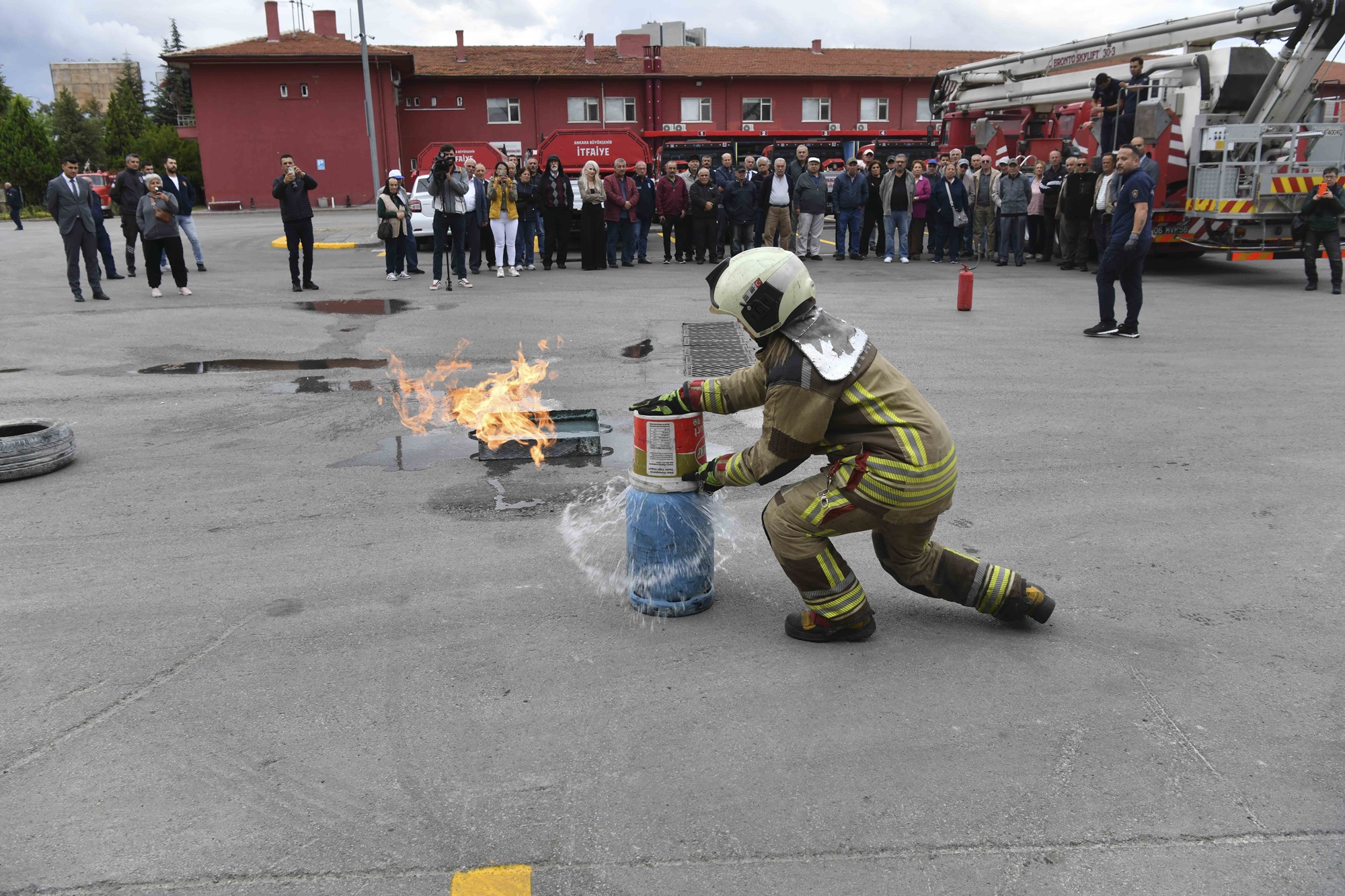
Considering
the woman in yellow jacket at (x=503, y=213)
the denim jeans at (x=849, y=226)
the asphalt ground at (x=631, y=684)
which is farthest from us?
the denim jeans at (x=849, y=226)

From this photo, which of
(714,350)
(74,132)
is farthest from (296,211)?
(74,132)

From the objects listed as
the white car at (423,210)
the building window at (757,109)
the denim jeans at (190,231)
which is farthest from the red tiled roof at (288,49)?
the denim jeans at (190,231)

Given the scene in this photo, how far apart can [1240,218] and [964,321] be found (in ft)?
20.8

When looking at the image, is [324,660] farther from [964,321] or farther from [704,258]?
[704,258]

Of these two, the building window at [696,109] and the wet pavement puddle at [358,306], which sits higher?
the building window at [696,109]

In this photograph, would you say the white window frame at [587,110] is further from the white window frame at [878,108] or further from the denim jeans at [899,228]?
the denim jeans at [899,228]

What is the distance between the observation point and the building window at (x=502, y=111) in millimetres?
51969

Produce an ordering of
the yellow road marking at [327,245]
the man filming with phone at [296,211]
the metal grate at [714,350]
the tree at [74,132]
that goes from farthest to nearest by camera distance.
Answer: the tree at [74,132] → the yellow road marking at [327,245] → the man filming with phone at [296,211] → the metal grate at [714,350]

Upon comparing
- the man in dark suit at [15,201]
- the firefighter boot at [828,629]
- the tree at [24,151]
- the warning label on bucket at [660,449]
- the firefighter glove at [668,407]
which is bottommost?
the firefighter boot at [828,629]

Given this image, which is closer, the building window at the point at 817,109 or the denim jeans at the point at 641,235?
the denim jeans at the point at 641,235

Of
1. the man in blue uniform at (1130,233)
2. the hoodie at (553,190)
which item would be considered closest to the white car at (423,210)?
the hoodie at (553,190)

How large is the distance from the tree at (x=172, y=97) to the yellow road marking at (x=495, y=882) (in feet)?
282

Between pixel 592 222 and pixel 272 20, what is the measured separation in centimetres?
4250

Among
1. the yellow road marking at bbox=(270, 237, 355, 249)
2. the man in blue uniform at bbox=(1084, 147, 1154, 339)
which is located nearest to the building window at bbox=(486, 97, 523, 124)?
the yellow road marking at bbox=(270, 237, 355, 249)
